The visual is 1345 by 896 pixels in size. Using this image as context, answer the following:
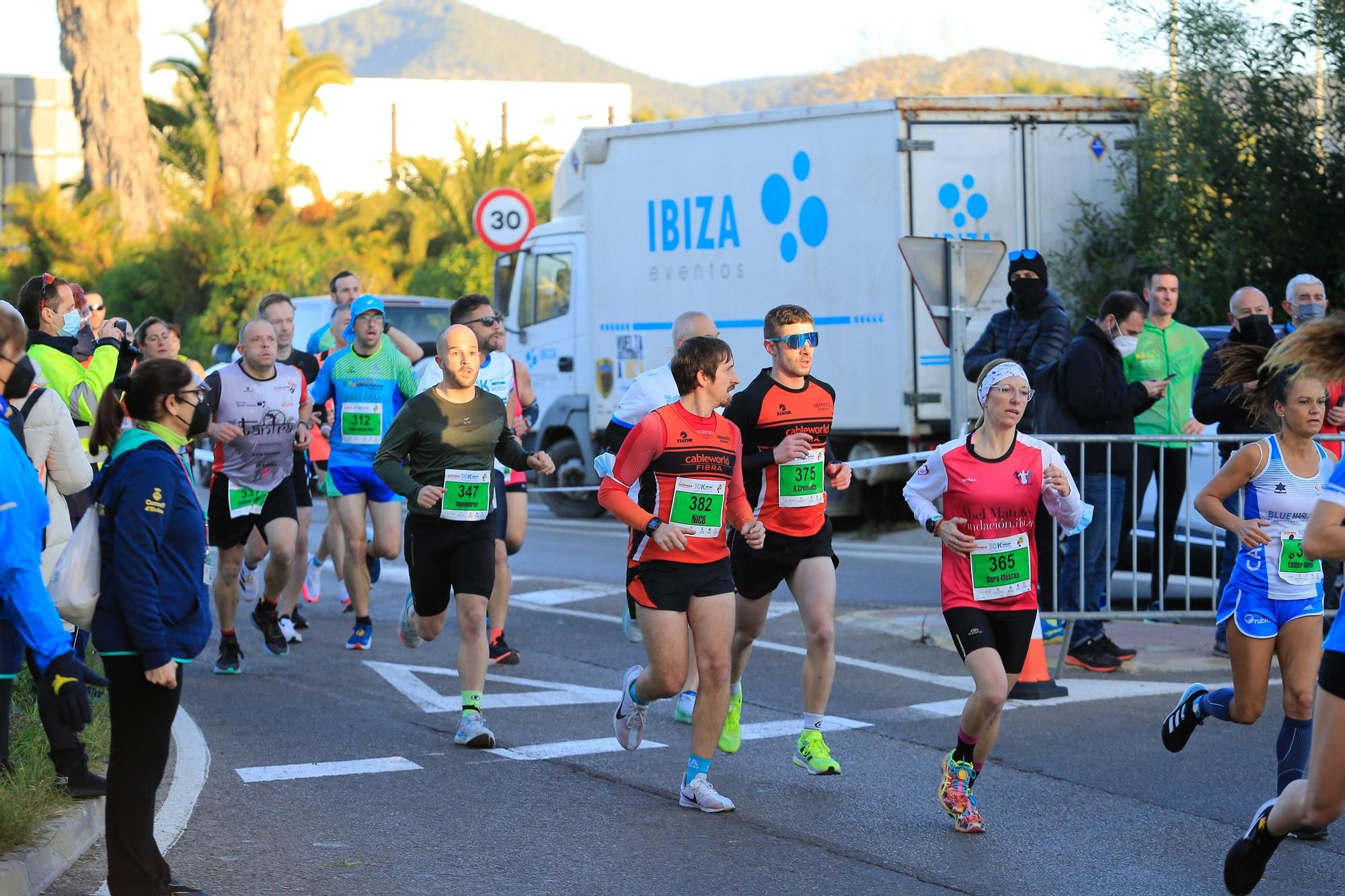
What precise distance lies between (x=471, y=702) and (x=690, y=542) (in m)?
1.76

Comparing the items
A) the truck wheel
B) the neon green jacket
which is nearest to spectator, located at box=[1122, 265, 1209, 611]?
the neon green jacket

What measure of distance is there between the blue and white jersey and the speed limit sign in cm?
1453

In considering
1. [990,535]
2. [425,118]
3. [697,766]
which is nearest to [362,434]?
[697,766]

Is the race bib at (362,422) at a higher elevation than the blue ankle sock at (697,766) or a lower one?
higher

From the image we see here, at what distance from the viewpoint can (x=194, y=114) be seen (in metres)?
42.1

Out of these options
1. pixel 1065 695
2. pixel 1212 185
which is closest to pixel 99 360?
pixel 1065 695

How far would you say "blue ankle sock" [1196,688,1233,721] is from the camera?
6.41 m

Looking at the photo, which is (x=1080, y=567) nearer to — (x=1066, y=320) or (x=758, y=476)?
(x=1066, y=320)

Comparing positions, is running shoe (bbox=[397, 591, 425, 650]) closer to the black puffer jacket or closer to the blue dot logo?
the black puffer jacket

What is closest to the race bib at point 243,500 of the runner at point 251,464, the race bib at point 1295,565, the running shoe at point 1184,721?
the runner at point 251,464

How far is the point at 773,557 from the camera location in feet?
24.5

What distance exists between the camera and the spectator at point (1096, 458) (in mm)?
9758

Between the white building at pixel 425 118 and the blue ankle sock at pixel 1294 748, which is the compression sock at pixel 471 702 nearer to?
the blue ankle sock at pixel 1294 748

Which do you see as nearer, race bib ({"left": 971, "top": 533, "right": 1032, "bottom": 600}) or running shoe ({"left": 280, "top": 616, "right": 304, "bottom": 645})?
race bib ({"left": 971, "top": 533, "right": 1032, "bottom": 600})
